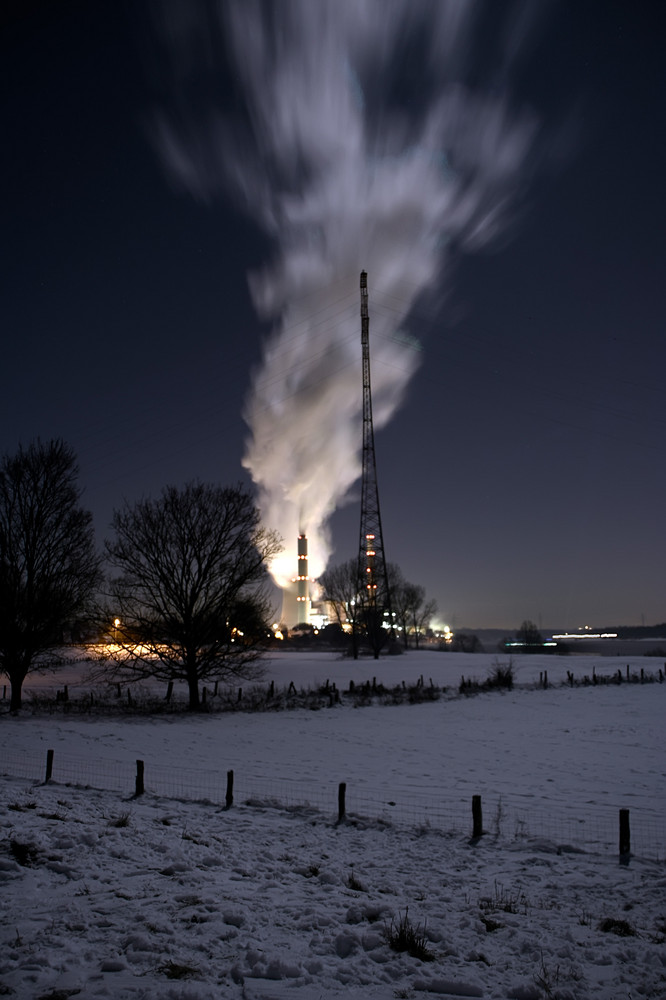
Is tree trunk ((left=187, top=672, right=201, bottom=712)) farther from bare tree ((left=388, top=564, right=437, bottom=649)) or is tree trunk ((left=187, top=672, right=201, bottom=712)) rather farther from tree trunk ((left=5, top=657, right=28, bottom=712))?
bare tree ((left=388, top=564, right=437, bottom=649))

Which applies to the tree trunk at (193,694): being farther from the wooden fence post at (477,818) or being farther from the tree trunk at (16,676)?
the wooden fence post at (477,818)

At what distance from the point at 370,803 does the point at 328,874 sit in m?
5.58

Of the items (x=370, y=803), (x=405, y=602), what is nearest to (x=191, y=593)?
(x=370, y=803)

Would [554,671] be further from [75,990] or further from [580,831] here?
[75,990]

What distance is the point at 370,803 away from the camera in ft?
49.1

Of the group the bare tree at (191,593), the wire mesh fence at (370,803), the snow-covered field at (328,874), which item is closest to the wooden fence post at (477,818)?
the snow-covered field at (328,874)

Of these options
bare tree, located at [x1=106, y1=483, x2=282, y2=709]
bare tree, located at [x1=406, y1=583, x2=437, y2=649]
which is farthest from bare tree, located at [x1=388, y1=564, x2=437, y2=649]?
bare tree, located at [x1=106, y1=483, x2=282, y2=709]

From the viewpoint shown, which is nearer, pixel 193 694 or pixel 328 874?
pixel 328 874

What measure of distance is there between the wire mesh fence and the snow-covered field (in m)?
0.09

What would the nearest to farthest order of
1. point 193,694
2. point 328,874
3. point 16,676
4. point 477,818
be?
point 328,874 → point 477,818 → point 16,676 → point 193,694

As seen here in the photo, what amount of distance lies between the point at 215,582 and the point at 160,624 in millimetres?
3919

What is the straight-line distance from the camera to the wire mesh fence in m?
12.6

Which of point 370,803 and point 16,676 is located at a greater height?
point 16,676

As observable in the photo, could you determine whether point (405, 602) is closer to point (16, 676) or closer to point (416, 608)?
point (416, 608)
